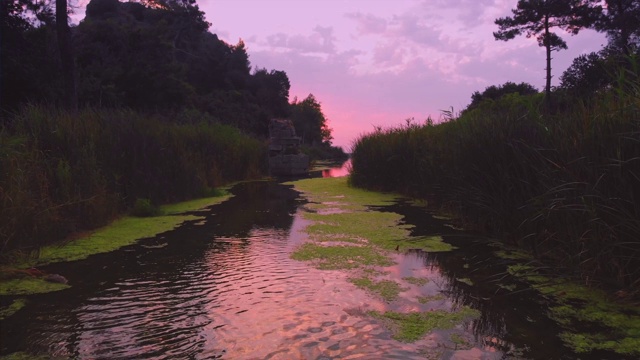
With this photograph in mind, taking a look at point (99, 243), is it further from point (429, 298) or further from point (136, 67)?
point (136, 67)

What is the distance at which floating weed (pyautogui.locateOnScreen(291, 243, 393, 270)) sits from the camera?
15.4 feet

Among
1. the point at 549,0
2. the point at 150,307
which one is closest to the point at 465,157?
the point at 150,307

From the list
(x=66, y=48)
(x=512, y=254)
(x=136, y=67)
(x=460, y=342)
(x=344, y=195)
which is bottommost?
(x=460, y=342)

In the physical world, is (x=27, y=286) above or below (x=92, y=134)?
below

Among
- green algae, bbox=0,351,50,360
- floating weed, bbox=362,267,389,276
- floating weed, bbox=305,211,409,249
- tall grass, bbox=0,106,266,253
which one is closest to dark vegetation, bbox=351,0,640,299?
floating weed, bbox=305,211,409,249

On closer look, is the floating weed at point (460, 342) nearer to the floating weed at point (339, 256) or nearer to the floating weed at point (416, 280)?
the floating weed at point (416, 280)

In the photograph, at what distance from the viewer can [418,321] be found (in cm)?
316

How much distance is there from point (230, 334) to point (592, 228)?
298 cm

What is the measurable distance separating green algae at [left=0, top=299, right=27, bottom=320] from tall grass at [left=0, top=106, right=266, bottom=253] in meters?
0.96

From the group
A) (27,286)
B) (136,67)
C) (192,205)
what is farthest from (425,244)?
(136,67)

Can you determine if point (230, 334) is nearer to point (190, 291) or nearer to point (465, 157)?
point (190, 291)

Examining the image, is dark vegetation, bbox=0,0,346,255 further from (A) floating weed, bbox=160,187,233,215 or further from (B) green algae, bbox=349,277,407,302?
(B) green algae, bbox=349,277,407,302

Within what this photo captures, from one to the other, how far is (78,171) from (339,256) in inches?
149

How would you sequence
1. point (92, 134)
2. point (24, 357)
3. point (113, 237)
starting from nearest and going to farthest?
point (24, 357) < point (113, 237) < point (92, 134)
